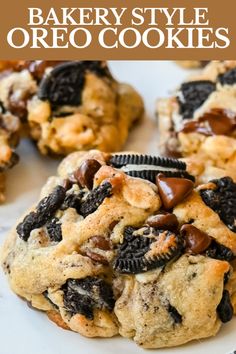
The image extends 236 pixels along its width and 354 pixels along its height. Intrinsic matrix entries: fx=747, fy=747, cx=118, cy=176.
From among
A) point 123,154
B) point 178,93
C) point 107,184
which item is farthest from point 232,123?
point 107,184

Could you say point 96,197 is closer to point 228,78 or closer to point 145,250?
point 145,250

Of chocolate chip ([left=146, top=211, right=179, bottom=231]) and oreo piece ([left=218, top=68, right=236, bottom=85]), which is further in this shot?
oreo piece ([left=218, top=68, right=236, bottom=85])

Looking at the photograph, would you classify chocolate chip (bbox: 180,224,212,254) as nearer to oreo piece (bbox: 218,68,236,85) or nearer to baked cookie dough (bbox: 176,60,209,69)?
oreo piece (bbox: 218,68,236,85)

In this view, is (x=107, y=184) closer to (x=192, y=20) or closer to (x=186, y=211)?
(x=186, y=211)

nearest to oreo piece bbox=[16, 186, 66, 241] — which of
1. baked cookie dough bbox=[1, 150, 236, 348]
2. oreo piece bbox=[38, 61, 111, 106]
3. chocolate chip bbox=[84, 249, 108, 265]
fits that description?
baked cookie dough bbox=[1, 150, 236, 348]

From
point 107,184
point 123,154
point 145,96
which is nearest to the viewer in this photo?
point 107,184

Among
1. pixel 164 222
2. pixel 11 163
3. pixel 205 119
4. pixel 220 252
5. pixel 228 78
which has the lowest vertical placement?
pixel 220 252

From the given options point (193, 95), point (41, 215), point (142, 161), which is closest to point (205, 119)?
point (193, 95)
